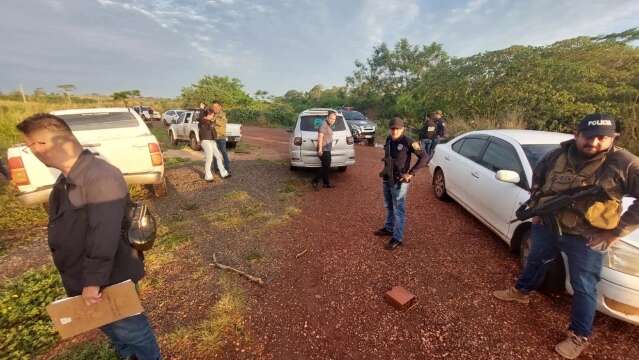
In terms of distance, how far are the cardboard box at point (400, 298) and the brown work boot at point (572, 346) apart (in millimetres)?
1139

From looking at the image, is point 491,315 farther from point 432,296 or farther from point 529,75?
point 529,75

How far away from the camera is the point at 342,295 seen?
9.42 feet

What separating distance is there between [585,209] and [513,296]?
4.02ft

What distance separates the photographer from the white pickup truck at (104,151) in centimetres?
377

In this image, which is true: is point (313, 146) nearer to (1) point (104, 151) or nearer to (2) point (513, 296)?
(1) point (104, 151)

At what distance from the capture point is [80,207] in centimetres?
143

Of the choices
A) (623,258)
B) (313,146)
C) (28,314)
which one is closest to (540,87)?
(313,146)

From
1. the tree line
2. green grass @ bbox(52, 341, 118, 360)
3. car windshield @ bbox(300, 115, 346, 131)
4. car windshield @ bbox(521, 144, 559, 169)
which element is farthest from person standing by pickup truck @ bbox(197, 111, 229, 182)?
the tree line

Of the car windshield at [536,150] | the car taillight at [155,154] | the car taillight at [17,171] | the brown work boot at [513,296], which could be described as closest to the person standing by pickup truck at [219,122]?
the car taillight at [155,154]

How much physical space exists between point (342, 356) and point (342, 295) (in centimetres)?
70

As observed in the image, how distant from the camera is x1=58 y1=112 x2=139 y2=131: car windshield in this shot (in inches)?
174

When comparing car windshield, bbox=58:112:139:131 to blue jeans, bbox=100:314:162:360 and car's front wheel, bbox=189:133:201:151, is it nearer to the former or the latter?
blue jeans, bbox=100:314:162:360

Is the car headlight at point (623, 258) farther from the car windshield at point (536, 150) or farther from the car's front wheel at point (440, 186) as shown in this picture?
the car's front wheel at point (440, 186)

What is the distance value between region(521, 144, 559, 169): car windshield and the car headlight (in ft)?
4.11
